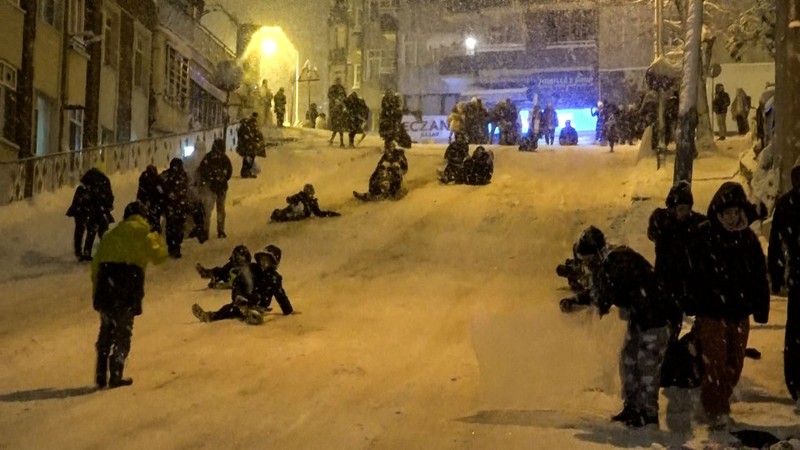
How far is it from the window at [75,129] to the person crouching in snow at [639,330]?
831 inches

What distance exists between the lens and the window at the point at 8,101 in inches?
800

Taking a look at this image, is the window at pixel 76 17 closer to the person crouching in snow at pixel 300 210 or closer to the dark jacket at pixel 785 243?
the person crouching in snow at pixel 300 210

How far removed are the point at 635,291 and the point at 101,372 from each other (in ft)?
14.3

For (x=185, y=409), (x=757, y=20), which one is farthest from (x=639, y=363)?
(x=757, y=20)

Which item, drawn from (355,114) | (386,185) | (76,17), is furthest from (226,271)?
(355,114)

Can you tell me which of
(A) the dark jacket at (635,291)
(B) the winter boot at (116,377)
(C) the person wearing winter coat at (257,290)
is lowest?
(B) the winter boot at (116,377)

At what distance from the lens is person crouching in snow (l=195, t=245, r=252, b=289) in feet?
36.0

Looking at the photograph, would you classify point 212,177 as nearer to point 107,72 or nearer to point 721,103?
point 107,72

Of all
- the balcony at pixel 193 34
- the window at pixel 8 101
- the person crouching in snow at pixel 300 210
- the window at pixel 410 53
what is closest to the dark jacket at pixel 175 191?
the person crouching in snow at pixel 300 210

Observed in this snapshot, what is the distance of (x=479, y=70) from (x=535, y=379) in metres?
46.5

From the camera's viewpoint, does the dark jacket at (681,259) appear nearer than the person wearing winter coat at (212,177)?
Yes

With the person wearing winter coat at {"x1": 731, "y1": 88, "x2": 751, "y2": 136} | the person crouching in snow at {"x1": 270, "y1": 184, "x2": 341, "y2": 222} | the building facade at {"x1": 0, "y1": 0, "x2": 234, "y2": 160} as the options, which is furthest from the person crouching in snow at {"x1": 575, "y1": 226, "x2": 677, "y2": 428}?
the person wearing winter coat at {"x1": 731, "y1": 88, "x2": 751, "y2": 136}

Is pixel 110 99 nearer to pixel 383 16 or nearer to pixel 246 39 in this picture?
pixel 246 39

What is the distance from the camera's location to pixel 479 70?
5284 centimetres
